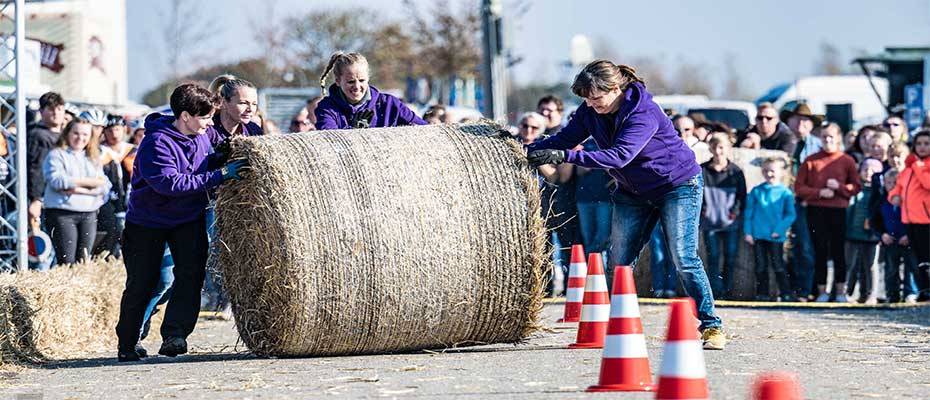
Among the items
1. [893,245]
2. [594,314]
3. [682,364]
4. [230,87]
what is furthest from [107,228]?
[682,364]

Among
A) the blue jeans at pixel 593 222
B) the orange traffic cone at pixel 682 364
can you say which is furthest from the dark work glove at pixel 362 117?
the blue jeans at pixel 593 222

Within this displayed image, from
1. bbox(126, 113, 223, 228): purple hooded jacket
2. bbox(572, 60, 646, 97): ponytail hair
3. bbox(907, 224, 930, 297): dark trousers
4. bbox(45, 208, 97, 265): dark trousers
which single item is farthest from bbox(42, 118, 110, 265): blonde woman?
bbox(907, 224, 930, 297): dark trousers

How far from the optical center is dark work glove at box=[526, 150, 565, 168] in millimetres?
9250

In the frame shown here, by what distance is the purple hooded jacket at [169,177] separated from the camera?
9.37 m

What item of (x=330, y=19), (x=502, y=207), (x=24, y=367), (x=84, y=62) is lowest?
(x=24, y=367)

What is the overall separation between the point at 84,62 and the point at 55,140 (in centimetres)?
2483

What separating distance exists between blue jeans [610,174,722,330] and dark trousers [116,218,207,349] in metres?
2.63

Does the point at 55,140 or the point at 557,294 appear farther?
the point at 557,294

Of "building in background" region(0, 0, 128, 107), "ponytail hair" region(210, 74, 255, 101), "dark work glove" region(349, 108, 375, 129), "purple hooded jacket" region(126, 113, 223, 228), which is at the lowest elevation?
"purple hooded jacket" region(126, 113, 223, 228)

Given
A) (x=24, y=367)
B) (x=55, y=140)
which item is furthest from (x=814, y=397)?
(x=55, y=140)

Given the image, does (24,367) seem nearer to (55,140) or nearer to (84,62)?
(55,140)

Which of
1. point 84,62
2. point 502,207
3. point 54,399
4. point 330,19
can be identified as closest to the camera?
point 54,399

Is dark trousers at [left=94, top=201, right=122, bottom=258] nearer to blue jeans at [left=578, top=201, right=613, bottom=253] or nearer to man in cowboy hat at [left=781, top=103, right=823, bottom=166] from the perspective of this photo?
blue jeans at [left=578, top=201, right=613, bottom=253]

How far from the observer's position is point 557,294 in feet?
51.8
